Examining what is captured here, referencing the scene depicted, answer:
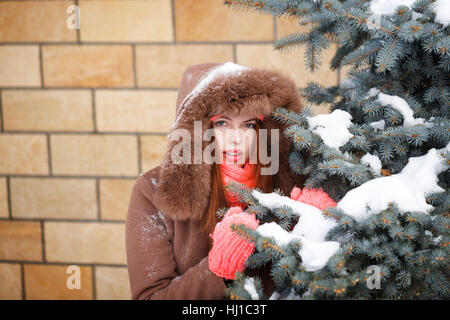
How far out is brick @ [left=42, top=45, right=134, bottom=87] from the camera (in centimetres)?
251

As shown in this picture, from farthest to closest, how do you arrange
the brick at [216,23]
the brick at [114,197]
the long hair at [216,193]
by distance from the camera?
1. the brick at [114,197]
2. the brick at [216,23]
3. the long hair at [216,193]

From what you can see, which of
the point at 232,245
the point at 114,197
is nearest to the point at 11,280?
the point at 114,197

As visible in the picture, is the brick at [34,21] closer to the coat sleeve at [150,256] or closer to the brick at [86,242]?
the brick at [86,242]

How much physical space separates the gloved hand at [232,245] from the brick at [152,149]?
1.51 metres

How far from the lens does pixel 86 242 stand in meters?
2.72

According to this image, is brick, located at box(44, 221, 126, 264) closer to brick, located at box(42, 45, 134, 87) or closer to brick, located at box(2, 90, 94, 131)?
brick, located at box(2, 90, 94, 131)

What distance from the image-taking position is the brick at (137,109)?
2.52 meters

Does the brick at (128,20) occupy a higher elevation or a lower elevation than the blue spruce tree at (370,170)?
higher

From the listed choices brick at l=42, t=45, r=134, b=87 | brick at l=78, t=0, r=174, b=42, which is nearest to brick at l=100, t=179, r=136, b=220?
brick at l=42, t=45, r=134, b=87

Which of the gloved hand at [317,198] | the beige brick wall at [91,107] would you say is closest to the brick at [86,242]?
the beige brick wall at [91,107]

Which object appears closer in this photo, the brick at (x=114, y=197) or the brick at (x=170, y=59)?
the brick at (x=170, y=59)

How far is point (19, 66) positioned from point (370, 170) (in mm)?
2516

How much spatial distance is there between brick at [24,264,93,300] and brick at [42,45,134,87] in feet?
4.40
